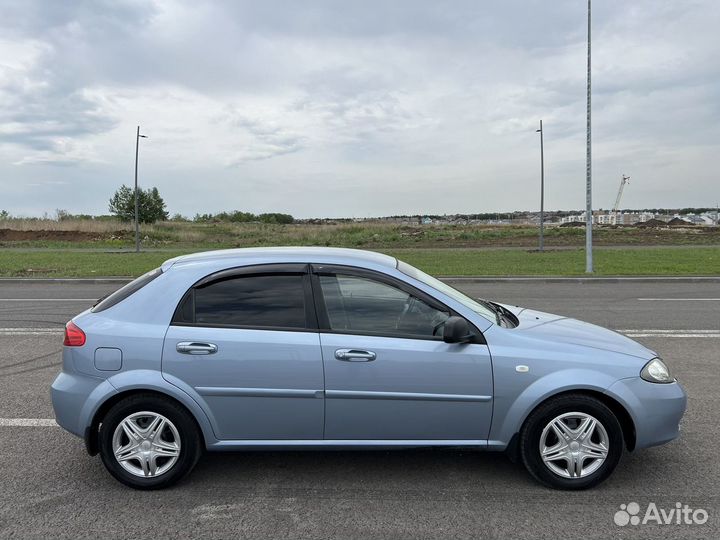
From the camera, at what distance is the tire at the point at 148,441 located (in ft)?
11.2

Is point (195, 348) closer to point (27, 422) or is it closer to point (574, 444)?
point (27, 422)

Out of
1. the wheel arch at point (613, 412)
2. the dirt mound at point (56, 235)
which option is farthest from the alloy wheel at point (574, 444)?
the dirt mound at point (56, 235)

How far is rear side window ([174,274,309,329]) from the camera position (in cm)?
351

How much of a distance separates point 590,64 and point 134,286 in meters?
17.7

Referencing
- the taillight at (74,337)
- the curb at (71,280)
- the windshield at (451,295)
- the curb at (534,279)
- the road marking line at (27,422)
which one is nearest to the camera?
the taillight at (74,337)

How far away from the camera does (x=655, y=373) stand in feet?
11.5

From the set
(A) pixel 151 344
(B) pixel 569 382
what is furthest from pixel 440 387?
(A) pixel 151 344

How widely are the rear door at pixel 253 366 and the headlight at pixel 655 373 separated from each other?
2006 mm

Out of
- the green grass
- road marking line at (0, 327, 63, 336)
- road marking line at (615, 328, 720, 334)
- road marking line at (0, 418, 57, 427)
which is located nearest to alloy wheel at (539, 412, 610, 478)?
road marking line at (0, 418, 57, 427)

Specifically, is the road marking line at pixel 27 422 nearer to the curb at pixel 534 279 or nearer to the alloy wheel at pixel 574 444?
the alloy wheel at pixel 574 444

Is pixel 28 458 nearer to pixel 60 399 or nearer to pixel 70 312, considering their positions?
pixel 60 399

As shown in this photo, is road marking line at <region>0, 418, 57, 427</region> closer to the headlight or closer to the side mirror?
the side mirror

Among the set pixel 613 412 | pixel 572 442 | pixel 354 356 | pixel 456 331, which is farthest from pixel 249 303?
pixel 613 412

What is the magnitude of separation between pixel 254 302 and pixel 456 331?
1.28 meters
